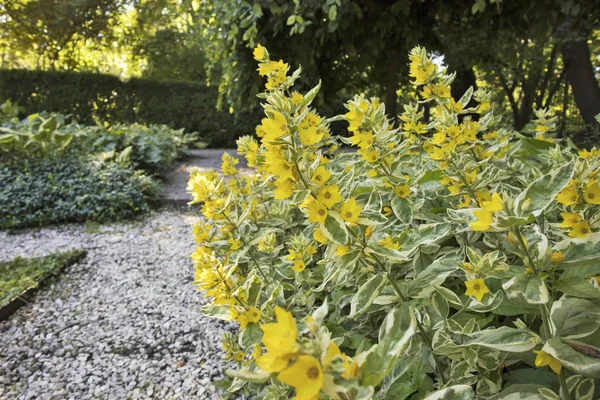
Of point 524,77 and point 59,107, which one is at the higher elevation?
point 524,77

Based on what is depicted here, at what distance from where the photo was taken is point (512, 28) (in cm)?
442

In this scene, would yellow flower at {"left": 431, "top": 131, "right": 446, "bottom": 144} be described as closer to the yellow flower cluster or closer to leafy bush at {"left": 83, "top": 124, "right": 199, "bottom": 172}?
the yellow flower cluster

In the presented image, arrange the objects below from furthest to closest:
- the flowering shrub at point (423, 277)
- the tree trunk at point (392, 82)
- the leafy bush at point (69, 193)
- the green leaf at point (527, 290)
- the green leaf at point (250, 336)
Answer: the tree trunk at point (392, 82) → the leafy bush at point (69, 193) → the green leaf at point (250, 336) → the green leaf at point (527, 290) → the flowering shrub at point (423, 277)

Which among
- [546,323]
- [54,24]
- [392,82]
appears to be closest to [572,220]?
[546,323]

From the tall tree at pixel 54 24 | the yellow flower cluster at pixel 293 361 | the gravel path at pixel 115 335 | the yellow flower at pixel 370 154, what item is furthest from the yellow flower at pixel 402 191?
the tall tree at pixel 54 24

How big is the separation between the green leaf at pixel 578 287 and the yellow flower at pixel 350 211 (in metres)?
0.44

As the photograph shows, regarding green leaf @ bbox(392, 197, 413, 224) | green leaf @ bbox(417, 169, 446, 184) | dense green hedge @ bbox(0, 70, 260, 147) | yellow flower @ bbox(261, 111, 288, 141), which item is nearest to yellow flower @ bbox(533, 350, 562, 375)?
green leaf @ bbox(392, 197, 413, 224)

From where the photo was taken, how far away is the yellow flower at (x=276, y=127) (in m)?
0.88

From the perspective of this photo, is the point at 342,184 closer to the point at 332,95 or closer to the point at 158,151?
the point at 332,95

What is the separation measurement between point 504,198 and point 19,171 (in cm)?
517

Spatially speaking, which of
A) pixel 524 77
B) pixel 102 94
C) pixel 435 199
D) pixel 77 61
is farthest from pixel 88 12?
pixel 435 199

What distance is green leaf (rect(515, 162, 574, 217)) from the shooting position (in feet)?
2.63

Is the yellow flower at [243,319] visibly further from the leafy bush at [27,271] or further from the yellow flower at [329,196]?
the leafy bush at [27,271]

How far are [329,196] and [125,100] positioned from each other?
10102mm
